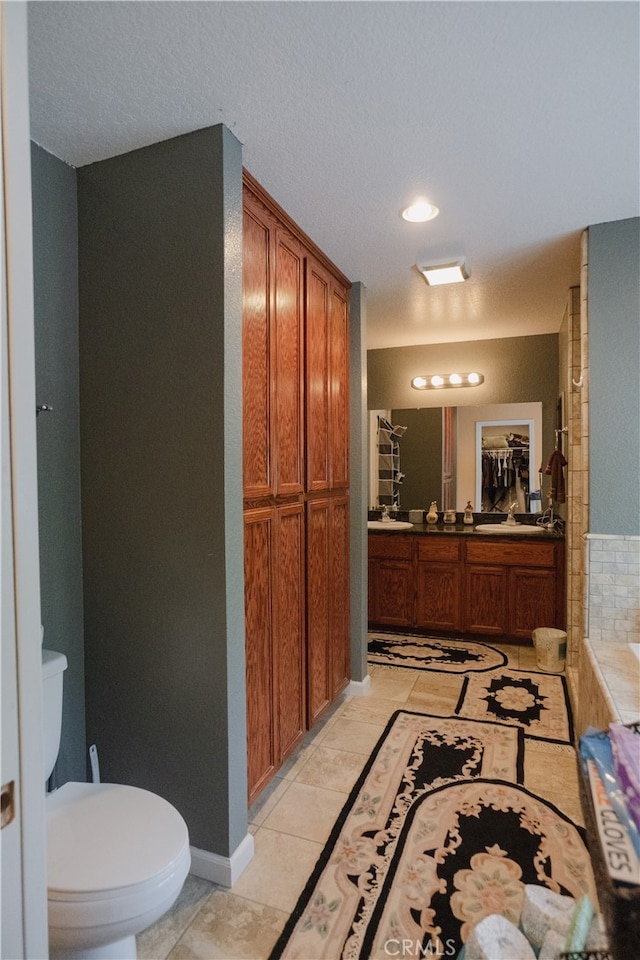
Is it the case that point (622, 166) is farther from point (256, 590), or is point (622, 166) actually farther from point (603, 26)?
point (256, 590)

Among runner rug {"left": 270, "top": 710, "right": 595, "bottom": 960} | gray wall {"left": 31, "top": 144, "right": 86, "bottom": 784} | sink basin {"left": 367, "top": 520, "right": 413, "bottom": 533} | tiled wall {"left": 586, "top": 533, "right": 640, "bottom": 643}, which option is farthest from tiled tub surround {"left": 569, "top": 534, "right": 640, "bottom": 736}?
gray wall {"left": 31, "top": 144, "right": 86, "bottom": 784}

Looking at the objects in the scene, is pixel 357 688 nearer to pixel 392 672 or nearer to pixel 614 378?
pixel 392 672

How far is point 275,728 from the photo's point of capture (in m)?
2.21

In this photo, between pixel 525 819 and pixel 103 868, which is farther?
pixel 525 819

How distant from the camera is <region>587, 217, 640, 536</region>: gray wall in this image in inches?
94.1

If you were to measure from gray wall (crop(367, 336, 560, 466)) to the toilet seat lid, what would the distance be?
158 inches

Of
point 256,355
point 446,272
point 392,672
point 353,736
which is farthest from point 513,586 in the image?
point 256,355

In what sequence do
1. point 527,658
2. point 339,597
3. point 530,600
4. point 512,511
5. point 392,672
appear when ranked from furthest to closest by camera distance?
point 512,511 < point 530,600 < point 527,658 < point 392,672 < point 339,597

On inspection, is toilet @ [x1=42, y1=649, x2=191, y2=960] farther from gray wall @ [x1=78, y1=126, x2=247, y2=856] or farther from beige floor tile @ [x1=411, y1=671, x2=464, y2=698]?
beige floor tile @ [x1=411, y1=671, x2=464, y2=698]

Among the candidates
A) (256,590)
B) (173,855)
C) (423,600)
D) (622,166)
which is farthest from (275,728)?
(622,166)

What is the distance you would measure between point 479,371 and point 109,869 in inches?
174

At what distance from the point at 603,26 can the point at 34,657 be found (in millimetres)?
1932

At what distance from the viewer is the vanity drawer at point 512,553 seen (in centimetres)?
389

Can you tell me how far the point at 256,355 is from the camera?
6.75 ft
